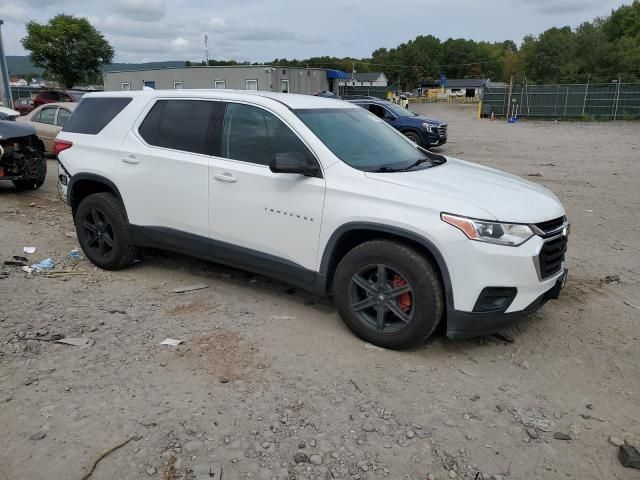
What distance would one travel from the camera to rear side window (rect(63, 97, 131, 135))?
5406 millimetres

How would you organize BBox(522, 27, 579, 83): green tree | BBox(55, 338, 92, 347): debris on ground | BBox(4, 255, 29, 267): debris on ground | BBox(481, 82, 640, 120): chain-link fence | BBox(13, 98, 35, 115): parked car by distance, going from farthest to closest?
BBox(522, 27, 579, 83): green tree < BBox(481, 82, 640, 120): chain-link fence < BBox(13, 98, 35, 115): parked car < BBox(4, 255, 29, 267): debris on ground < BBox(55, 338, 92, 347): debris on ground

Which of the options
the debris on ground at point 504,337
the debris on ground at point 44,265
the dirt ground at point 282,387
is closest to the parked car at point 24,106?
the debris on ground at point 44,265

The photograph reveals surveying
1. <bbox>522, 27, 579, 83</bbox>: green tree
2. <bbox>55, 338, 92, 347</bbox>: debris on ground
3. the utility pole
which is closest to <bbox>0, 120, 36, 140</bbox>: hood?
<bbox>55, 338, 92, 347</bbox>: debris on ground

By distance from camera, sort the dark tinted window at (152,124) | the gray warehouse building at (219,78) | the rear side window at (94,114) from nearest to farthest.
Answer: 1. the dark tinted window at (152,124)
2. the rear side window at (94,114)
3. the gray warehouse building at (219,78)

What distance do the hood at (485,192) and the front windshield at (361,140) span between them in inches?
9.4

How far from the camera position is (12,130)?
8.91 metres

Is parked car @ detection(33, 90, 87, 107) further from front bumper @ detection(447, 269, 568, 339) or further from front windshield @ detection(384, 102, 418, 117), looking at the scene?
front bumper @ detection(447, 269, 568, 339)

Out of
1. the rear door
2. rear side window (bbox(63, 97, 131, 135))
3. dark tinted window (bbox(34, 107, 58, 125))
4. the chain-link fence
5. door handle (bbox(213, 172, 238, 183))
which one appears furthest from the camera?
the chain-link fence

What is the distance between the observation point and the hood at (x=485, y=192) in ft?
11.8

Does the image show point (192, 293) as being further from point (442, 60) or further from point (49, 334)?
point (442, 60)

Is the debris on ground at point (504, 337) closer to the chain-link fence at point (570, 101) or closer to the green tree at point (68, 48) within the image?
the chain-link fence at point (570, 101)

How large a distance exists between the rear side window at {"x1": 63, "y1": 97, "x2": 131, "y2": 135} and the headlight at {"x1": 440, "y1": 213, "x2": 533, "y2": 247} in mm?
3640

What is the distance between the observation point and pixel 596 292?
203 inches

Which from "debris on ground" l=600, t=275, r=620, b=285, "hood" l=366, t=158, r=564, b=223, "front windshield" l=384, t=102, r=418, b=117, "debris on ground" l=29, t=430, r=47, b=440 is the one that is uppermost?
"front windshield" l=384, t=102, r=418, b=117
